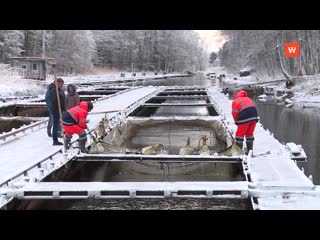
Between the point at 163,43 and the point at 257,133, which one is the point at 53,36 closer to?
the point at 163,43

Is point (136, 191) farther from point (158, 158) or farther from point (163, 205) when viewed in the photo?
point (163, 205)

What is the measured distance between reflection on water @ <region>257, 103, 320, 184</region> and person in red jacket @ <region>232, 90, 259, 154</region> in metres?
3.74

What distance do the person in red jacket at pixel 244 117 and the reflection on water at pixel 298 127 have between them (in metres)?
3.74

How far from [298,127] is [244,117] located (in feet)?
44.6

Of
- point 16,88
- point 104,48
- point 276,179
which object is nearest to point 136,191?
point 276,179

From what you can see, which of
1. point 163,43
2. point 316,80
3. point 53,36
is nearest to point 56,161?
point 316,80

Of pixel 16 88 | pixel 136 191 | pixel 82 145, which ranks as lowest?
pixel 136 191

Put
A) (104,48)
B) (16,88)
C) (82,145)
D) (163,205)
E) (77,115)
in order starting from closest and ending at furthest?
(77,115) < (82,145) < (163,205) < (16,88) < (104,48)

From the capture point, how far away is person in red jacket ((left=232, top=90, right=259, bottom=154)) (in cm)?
911

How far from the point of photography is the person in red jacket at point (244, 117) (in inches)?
359

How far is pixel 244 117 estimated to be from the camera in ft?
30.0

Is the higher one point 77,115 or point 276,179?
point 77,115

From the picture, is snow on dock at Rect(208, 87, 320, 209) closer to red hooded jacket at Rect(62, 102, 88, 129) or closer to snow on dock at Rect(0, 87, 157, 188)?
red hooded jacket at Rect(62, 102, 88, 129)

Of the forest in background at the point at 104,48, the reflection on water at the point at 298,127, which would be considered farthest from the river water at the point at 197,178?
the forest in background at the point at 104,48
